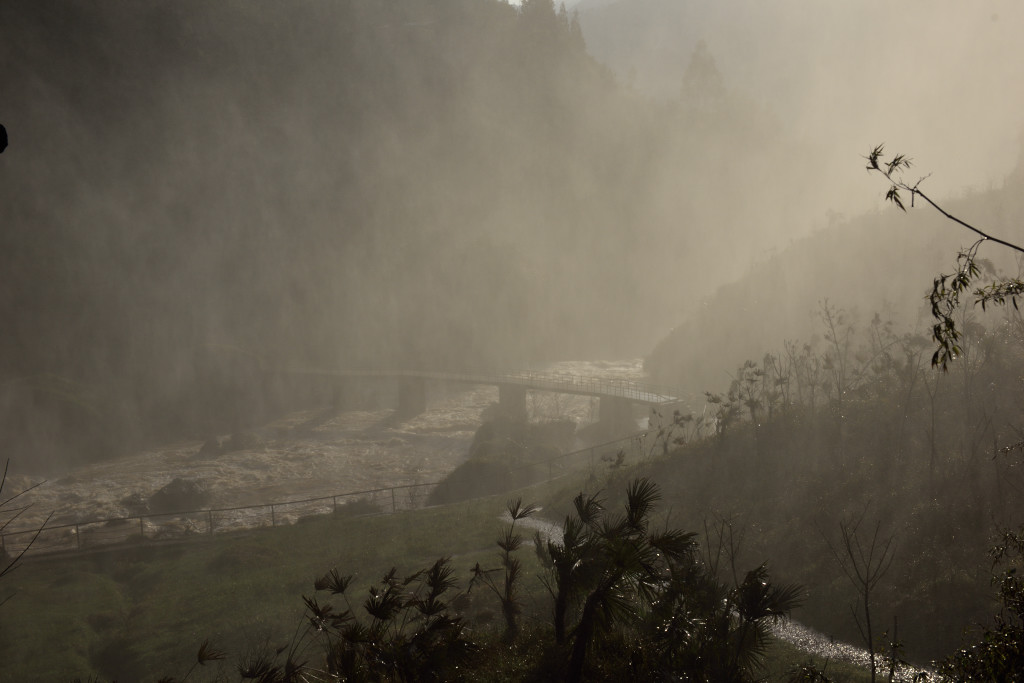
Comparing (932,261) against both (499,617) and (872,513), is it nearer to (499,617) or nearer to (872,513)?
(872,513)

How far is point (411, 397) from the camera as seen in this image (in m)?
60.8

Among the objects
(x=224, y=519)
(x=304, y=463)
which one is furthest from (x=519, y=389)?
(x=224, y=519)

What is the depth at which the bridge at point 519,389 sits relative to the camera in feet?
144

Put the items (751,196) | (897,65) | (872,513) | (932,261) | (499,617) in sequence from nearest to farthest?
(499,617) < (872,513) < (932,261) < (897,65) < (751,196)

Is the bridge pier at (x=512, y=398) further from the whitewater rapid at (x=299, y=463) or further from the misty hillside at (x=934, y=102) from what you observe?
the misty hillside at (x=934, y=102)

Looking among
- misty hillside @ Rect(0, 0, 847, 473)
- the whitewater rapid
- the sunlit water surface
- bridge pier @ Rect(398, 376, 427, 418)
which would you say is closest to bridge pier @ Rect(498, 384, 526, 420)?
the whitewater rapid

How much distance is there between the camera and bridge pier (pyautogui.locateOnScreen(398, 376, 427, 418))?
60.4 metres

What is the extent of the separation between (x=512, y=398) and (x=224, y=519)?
25464mm

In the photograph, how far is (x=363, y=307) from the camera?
371 feet

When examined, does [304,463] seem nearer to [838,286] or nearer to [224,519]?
[224,519]

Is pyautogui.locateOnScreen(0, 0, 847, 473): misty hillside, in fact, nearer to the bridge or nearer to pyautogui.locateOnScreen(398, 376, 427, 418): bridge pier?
the bridge

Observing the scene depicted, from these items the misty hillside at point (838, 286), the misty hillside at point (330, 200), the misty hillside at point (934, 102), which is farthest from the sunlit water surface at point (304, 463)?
the misty hillside at point (934, 102)

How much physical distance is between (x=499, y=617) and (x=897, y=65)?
378 feet

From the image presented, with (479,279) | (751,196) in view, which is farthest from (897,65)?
(479,279)
